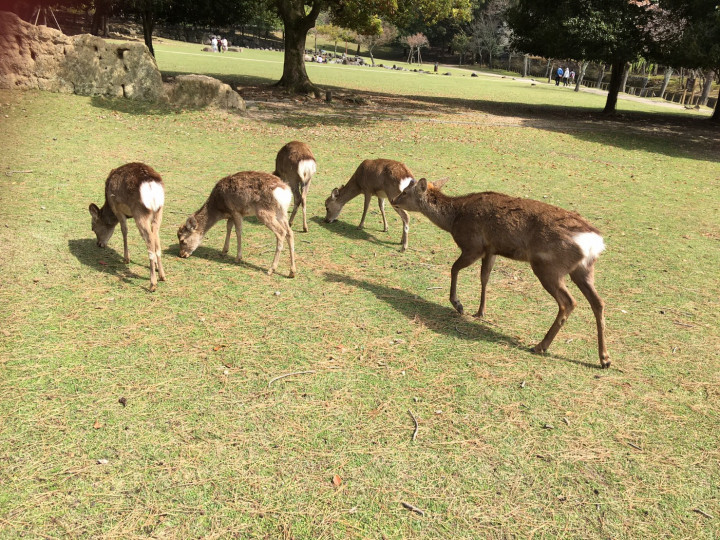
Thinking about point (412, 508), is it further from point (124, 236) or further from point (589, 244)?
point (124, 236)

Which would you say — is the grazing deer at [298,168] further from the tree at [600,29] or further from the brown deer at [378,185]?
the tree at [600,29]

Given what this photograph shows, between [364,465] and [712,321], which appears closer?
[364,465]

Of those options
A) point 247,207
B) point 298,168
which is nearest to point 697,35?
point 298,168

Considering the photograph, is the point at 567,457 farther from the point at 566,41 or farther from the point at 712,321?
the point at 566,41

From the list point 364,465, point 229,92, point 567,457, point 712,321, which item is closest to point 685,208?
point 712,321

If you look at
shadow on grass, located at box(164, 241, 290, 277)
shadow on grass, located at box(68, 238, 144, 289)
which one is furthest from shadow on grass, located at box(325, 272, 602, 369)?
shadow on grass, located at box(68, 238, 144, 289)

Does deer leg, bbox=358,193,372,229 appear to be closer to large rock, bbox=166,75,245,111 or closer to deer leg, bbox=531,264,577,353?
deer leg, bbox=531,264,577,353

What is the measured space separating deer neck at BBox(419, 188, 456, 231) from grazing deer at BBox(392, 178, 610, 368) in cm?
1

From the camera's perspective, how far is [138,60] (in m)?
17.1

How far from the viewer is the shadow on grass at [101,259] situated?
6.24 m

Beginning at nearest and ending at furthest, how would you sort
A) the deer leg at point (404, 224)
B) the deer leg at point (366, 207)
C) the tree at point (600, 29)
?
the deer leg at point (404, 224), the deer leg at point (366, 207), the tree at point (600, 29)

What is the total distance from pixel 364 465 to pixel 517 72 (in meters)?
80.5

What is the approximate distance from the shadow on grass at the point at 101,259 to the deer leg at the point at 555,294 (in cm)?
431

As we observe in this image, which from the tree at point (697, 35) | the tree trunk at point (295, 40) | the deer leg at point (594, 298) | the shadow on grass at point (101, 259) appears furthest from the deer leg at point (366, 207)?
the tree at point (697, 35)
